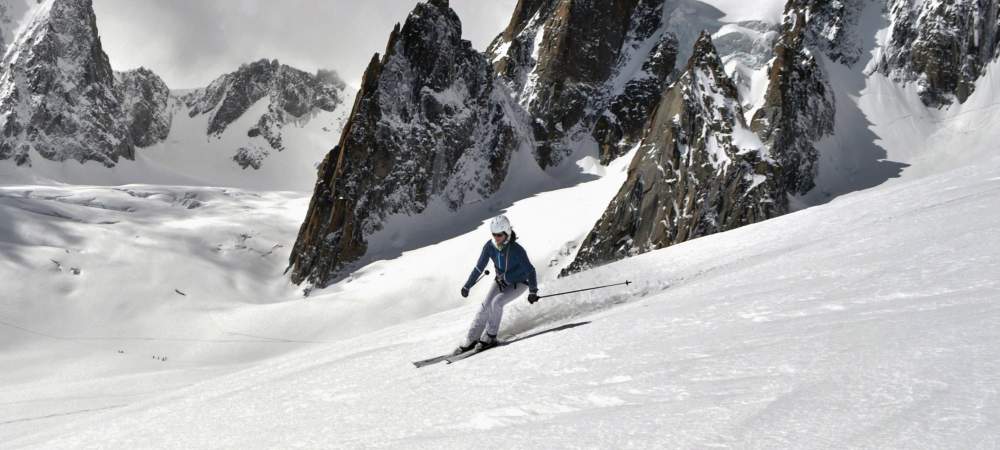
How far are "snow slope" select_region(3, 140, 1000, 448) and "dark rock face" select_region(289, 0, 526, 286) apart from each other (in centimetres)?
6875

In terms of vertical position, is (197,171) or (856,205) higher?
(197,171)

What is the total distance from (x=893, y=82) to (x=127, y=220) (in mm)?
103887

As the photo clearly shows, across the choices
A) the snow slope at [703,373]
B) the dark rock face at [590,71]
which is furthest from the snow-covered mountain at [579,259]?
the dark rock face at [590,71]

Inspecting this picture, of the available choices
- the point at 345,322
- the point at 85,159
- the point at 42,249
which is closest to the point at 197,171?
the point at 85,159

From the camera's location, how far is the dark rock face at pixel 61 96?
142m

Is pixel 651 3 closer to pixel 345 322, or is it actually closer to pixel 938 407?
pixel 345 322

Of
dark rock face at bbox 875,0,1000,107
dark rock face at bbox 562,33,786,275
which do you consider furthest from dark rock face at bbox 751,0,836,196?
dark rock face at bbox 875,0,1000,107

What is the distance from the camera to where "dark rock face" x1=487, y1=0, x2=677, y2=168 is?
4286 inches

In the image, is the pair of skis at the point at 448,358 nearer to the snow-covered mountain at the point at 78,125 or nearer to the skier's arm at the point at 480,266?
the skier's arm at the point at 480,266

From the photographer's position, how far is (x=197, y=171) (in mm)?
181625

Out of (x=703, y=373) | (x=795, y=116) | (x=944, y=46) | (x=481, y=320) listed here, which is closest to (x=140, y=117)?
(x=795, y=116)

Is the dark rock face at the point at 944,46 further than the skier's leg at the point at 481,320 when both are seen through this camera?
Yes

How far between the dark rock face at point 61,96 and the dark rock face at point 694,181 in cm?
12963

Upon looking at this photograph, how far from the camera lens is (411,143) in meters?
88.3
